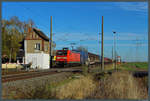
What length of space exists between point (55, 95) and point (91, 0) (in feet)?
13.1

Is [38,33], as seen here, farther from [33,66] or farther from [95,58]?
[95,58]

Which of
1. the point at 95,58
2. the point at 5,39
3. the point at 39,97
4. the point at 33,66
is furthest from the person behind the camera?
the point at 95,58

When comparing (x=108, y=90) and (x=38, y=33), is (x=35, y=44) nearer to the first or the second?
(x=38, y=33)

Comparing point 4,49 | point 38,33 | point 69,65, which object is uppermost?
point 38,33

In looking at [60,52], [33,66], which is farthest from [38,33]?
[33,66]

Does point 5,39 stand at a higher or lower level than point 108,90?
higher

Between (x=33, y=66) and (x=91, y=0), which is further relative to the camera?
(x=33, y=66)

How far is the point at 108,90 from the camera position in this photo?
12.3m

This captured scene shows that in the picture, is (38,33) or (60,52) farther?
(38,33)

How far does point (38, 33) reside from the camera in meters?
48.7

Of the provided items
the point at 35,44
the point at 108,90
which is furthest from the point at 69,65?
the point at 108,90

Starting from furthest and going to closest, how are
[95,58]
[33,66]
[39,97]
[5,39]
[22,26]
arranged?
[95,58] < [22,26] < [33,66] < [5,39] < [39,97]

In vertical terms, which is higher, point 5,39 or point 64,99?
point 5,39

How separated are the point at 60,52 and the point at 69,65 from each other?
374 cm
